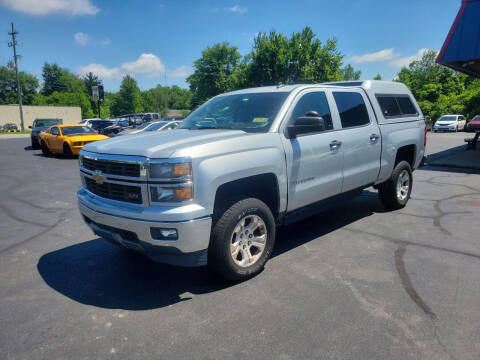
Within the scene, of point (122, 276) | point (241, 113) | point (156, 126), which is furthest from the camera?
point (156, 126)

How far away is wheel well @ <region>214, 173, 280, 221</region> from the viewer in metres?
3.48

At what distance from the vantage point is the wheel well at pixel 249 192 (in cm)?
348

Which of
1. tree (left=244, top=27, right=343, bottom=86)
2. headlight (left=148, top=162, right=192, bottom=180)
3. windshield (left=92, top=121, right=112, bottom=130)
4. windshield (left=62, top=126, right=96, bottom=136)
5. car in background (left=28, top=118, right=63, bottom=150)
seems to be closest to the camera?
headlight (left=148, top=162, right=192, bottom=180)

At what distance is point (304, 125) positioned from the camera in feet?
12.1

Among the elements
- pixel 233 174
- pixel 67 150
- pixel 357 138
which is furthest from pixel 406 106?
pixel 67 150

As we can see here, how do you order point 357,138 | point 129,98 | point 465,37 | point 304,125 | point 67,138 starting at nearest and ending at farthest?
point 304,125 → point 357,138 → point 465,37 → point 67,138 → point 129,98

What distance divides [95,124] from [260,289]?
31.3 metres

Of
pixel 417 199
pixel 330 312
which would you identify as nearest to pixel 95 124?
pixel 417 199

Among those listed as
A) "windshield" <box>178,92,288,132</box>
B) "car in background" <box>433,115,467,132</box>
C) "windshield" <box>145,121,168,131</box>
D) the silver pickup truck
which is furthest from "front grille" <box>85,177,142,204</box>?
"car in background" <box>433,115,467,132</box>

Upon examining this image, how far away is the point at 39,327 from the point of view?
287 cm

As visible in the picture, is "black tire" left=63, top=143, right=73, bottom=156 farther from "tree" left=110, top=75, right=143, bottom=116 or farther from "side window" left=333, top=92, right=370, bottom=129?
"tree" left=110, top=75, right=143, bottom=116

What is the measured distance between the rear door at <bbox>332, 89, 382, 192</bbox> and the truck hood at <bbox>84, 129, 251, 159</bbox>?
67.3 inches

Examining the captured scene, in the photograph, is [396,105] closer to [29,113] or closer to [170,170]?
[170,170]

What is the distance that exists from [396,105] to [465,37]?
29.7 ft
